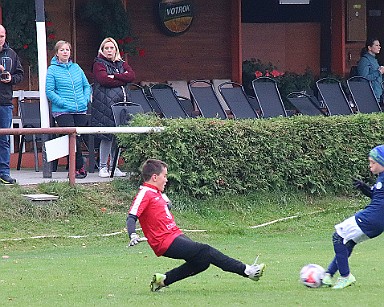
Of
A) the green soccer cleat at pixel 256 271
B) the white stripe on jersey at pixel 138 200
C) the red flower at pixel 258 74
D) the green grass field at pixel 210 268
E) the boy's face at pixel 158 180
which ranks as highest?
the red flower at pixel 258 74

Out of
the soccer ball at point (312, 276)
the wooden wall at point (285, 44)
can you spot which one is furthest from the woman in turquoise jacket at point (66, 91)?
the wooden wall at point (285, 44)

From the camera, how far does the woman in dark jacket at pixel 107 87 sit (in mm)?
14594

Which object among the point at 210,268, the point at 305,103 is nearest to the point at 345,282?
the point at 210,268

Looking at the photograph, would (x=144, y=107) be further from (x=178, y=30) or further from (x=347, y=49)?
(x=347, y=49)

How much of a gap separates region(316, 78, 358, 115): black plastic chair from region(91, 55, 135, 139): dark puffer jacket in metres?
4.13

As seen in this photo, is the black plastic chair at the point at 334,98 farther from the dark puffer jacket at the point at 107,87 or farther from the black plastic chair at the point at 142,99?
the dark puffer jacket at the point at 107,87

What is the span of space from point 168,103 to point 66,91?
9.05 feet

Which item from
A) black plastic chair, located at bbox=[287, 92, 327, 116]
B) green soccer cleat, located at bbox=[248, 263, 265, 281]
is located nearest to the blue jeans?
black plastic chair, located at bbox=[287, 92, 327, 116]

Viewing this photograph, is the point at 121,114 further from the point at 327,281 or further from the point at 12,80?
the point at 327,281

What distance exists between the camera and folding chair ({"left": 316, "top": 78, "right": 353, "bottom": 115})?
1766cm

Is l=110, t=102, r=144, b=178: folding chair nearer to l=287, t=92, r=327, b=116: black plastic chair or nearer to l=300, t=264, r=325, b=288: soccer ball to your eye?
l=287, t=92, r=327, b=116: black plastic chair

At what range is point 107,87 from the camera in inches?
584

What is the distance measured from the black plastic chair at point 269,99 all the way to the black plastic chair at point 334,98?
2.73 feet

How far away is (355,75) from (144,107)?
5.42m
